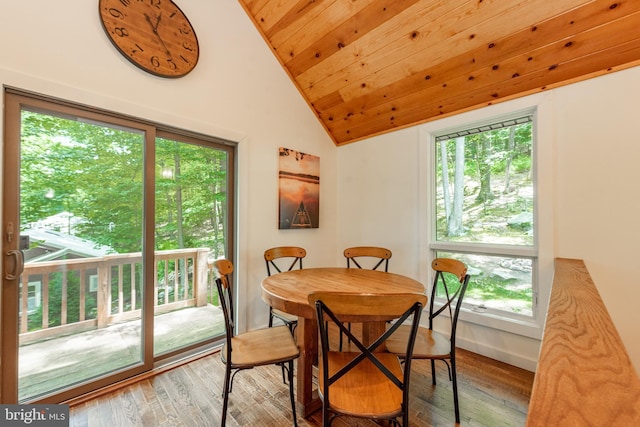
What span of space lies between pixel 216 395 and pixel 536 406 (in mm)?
1961

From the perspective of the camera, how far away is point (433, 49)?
7.20 ft

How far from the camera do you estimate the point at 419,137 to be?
112 inches

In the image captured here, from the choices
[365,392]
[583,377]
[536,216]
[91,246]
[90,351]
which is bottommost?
[90,351]

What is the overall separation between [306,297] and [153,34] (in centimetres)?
232

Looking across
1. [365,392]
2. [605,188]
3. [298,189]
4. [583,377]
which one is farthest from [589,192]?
[298,189]

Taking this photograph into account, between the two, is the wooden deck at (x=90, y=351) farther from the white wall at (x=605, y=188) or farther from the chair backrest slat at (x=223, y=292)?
the white wall at (x=605, y=188)

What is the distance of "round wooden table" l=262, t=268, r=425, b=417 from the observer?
145 centimetres

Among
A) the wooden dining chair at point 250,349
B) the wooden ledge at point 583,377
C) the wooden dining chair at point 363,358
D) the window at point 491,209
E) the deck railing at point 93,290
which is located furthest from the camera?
the window at point 491,209

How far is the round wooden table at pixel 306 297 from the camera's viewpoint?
57.1 inches

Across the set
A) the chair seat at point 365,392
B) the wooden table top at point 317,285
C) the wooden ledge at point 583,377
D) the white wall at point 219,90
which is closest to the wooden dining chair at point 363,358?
the chair seat at point 365,392

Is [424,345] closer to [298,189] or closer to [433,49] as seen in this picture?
[298,189]

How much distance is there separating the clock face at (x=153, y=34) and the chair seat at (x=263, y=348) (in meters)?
2.11

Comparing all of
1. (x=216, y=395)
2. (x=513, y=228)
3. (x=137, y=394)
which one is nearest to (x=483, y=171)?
(x=513, y=228)

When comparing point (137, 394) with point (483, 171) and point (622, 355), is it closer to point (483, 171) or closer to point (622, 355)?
point (622, 355)
